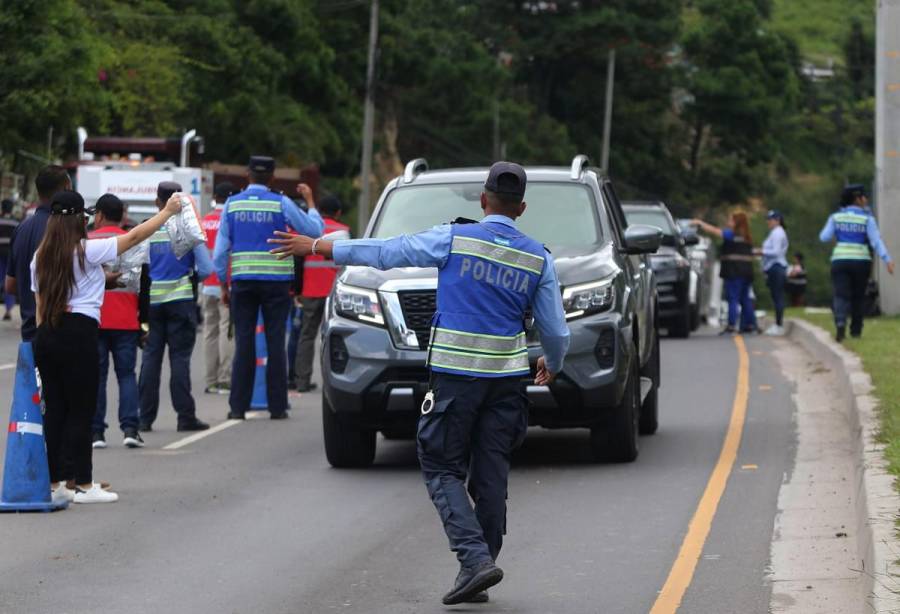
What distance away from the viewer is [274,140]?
173 feet

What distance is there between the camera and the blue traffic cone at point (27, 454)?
10.5 metres

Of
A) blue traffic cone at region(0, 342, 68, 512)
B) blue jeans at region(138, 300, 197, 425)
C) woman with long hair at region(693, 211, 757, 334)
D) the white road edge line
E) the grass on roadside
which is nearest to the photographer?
blue traffic cone at region(0, 342, 68, 512)

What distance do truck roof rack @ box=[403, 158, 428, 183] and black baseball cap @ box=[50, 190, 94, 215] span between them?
3.44 m

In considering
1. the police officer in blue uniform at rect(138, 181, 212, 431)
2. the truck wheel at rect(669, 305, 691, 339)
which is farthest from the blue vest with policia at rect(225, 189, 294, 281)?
the truck wheel at rect(669, 305, 691, 339)

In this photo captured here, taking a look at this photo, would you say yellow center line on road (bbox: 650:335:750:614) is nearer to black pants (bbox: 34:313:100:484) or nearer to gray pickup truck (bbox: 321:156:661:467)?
gray pickup truck (bbox: 321:156:661:467)

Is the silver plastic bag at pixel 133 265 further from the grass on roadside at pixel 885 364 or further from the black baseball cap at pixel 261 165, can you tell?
the grass on roadside at pixel 885 364

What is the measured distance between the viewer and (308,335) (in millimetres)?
18203

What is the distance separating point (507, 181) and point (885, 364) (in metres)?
10.8

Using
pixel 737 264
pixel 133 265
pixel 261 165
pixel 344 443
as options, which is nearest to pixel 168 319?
pixel 261 165

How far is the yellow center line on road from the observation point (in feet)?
27.3

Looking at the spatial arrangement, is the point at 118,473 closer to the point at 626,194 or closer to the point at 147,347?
the point at 147,347

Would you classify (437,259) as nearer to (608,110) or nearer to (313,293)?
(313,293)

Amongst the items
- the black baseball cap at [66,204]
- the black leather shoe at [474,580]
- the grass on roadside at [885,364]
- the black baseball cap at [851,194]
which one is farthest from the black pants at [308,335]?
the black leather shoe at [474,580]

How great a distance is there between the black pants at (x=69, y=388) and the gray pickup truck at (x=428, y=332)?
1.92m
